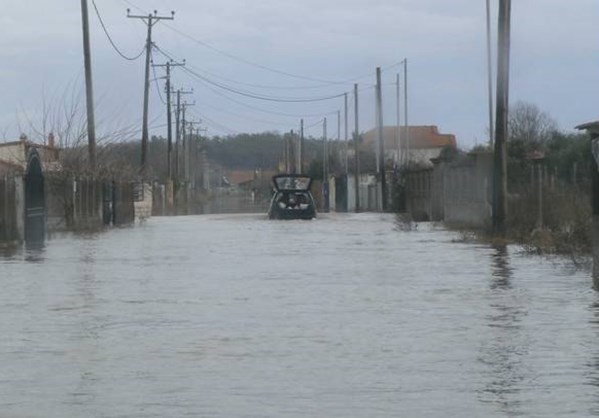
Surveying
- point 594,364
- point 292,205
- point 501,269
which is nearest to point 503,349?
point 594,364

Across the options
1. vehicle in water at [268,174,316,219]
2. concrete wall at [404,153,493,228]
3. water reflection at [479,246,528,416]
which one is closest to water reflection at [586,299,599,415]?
water reflection at [479,246,528,416]

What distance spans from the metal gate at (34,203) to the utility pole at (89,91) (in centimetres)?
966

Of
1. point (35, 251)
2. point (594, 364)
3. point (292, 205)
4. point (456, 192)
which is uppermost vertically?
point (456, 192)

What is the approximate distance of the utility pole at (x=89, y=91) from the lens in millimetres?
45500

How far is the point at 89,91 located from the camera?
46.1 m

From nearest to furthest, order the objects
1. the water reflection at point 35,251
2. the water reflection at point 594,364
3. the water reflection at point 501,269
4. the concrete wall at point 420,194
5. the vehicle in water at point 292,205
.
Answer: the water reflection at point 594,364 → the water reflection at point 501,269 → the water reflection at point 35,251 → the concrete wall at point 420,194 → the vehicle in water at point 292,205

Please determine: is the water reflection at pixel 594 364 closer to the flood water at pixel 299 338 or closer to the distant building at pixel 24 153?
the flood water at pixel 299 338

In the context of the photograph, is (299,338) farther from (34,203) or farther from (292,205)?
(292,205)

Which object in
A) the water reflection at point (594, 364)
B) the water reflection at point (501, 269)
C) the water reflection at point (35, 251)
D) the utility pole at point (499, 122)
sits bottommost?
the water reflection at point (594, 364)

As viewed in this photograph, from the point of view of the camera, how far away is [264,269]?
22766mm

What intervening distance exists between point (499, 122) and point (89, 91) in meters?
19.5

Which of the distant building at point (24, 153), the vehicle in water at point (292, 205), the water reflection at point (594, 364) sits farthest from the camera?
the vehicle in water at point (292, 205)

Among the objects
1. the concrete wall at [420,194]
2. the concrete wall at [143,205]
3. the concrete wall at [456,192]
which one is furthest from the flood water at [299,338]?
the concrete wall at [143,205]

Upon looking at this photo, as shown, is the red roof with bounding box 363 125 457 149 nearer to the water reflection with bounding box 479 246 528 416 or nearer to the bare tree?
the bare tree
